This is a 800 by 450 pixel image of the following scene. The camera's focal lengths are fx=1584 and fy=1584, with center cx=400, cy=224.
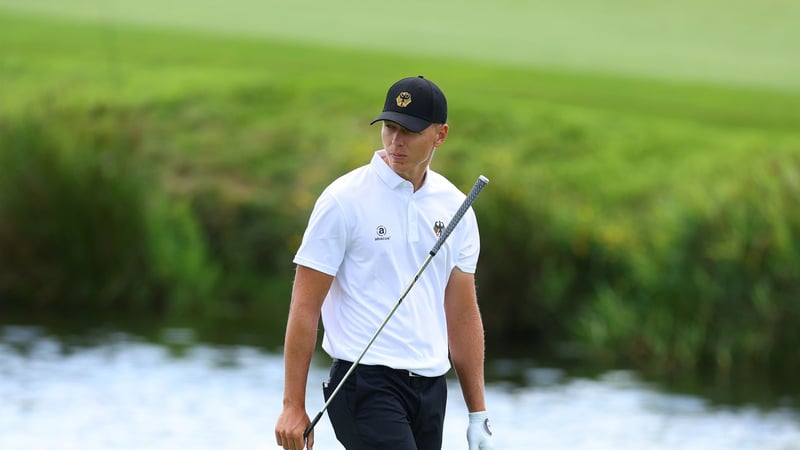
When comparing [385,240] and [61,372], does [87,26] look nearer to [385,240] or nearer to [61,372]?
[61,372]

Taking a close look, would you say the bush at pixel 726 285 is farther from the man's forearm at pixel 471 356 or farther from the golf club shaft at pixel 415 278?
the golf club shaft at pixel 415 278

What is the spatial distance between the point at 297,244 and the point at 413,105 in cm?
1406

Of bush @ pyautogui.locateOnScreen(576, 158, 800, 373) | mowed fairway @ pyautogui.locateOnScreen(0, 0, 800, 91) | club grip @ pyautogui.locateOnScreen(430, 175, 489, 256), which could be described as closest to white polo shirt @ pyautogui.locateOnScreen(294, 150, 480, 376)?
club grip @ pyautogui.locateOnScreen(430, 175, 489, 256)

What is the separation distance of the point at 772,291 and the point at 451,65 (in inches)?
665

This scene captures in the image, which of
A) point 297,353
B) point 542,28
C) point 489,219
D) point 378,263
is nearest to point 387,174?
point 378,263

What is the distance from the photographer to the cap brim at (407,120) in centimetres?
573

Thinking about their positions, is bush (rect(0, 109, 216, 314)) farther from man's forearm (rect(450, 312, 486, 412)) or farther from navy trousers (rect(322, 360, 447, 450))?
navy trousers (rect(322, 360, 447, 450))

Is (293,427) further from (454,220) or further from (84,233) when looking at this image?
(84,233)

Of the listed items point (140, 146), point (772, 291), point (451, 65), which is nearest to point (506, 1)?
point (451, 65)

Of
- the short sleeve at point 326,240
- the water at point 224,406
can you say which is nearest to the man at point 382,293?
the short sleeve at point 326,240

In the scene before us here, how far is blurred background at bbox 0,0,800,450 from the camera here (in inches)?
572

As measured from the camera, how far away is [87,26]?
118ft

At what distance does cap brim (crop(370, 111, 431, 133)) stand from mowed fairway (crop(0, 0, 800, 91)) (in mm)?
26521

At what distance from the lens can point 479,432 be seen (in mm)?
6188
